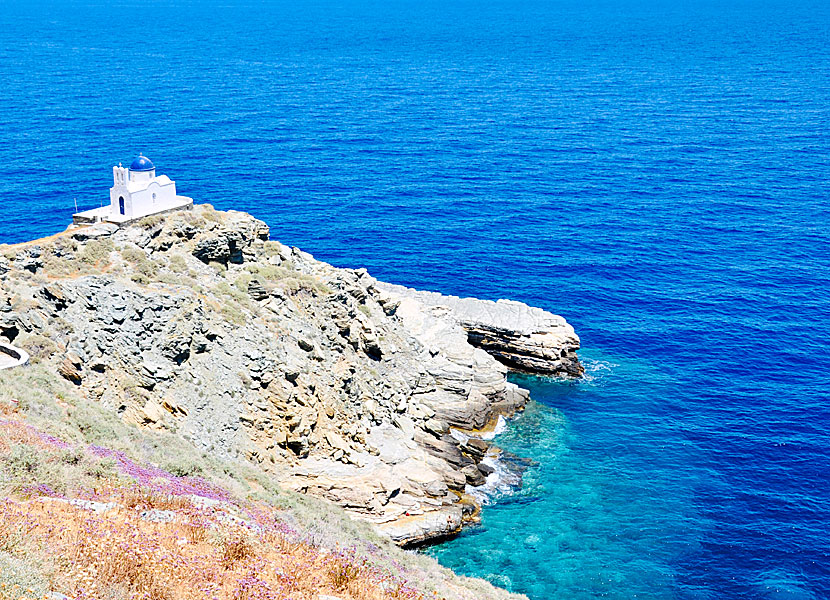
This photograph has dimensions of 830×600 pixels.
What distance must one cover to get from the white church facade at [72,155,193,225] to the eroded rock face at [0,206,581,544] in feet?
4.18

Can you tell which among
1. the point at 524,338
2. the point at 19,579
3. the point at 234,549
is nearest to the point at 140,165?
the point at 524,338

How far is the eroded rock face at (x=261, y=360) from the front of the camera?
150 feet

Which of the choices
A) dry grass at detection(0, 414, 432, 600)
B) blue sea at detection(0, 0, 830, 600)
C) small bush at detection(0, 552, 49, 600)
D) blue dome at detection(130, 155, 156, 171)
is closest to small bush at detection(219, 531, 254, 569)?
dry grass at detection(0, 414, 432, 600)

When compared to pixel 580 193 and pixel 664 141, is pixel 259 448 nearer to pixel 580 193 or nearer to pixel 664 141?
pixel 580 193

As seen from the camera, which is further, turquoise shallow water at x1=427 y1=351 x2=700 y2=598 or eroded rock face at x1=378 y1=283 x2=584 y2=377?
eroded rock face at x1=378 y1=283 x2=584 y2=377

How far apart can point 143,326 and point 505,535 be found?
972 inches

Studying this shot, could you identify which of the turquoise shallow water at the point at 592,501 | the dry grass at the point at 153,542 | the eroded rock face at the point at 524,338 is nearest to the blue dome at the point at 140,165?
the eroded rock face at the point at 524,338

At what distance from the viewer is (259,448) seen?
1868 inches

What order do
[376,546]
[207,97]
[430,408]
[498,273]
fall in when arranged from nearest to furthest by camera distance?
[376,546] → [430,408] → [498,273] → [207,97]

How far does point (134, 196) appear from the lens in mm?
54906

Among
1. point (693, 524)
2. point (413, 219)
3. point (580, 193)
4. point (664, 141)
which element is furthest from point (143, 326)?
point (664, 141)

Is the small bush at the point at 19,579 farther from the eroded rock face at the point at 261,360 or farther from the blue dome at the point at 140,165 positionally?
the blue dome at the point at 140,165

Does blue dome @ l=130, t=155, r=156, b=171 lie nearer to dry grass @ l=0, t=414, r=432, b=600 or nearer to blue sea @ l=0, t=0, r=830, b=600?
dry grass @ l=0, t=414, r=432, b=600

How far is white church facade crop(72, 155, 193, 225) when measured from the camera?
5450cm
